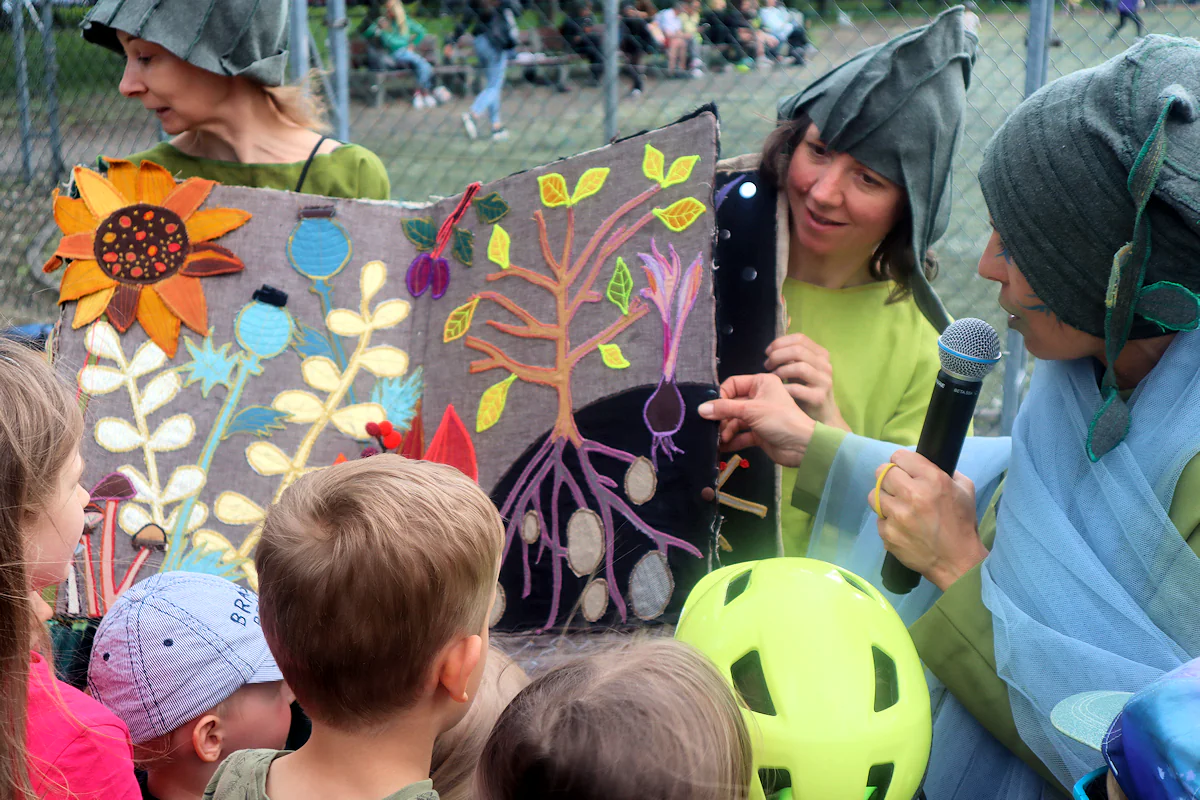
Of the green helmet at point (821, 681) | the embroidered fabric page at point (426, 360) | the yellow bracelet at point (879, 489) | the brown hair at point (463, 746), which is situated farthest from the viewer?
the embroidered fabric page at point (426, 360)

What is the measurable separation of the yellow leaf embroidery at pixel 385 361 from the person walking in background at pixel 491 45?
3.34 meters

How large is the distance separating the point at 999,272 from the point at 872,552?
0.59m

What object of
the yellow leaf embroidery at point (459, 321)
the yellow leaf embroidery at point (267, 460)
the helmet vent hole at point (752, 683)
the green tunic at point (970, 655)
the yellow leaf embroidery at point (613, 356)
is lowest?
the green tunic at point (970, 655)

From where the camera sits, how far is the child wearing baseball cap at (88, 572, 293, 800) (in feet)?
5.14

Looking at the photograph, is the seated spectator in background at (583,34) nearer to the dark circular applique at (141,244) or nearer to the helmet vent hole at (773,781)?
the dark circular applique at (141,244)

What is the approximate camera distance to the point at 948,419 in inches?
65.1

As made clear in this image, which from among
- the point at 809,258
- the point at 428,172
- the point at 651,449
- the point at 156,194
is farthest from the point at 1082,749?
the point at 428,172

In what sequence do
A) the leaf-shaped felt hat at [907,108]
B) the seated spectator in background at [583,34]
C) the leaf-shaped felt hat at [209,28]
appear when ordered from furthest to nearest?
the seated spectator in background at [583,34], the leaf-shaped felt hat at [209,28], the leaf-shaped felt hat at [907,108]

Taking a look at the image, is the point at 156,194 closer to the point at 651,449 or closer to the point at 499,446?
the point at 499,446

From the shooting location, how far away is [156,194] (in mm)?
2189

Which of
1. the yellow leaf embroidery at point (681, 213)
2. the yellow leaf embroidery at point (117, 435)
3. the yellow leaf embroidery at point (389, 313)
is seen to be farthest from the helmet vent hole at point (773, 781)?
the yellow leaf embroidery at point (117, 435)

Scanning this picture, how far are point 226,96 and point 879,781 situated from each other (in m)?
2.08

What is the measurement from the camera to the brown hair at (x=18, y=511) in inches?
48.0

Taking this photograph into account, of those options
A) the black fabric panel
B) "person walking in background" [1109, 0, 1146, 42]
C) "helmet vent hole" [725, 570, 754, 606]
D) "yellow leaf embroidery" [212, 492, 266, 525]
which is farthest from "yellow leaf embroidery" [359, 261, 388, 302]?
"person walking in background" [1109, 0, 1146, 42]
